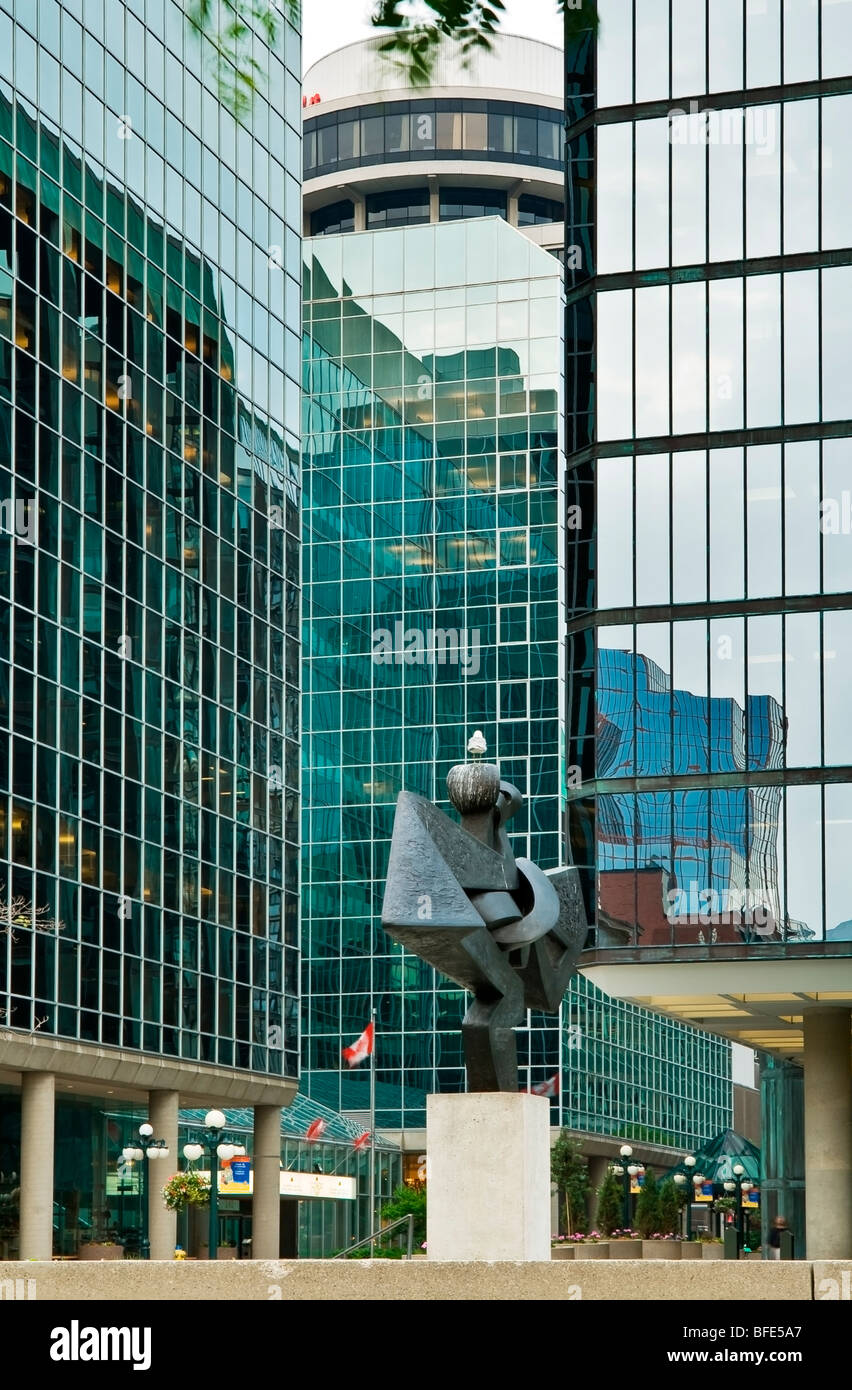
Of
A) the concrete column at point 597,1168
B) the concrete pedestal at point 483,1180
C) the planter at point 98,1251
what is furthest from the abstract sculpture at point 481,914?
the concrete column at point 597,1168

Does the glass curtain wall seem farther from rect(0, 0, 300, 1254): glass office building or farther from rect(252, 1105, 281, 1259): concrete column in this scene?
rect(252, 1105, 281, 1259): concrete column

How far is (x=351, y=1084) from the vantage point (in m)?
102

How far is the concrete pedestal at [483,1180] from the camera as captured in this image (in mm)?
20500

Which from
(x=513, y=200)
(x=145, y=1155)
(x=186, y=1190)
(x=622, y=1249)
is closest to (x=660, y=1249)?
(x=622, y=1249)

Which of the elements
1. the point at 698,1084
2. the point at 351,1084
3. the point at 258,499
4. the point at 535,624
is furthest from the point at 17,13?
the point at 698,1084

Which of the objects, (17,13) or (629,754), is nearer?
(629,754)

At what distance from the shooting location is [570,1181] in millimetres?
92250

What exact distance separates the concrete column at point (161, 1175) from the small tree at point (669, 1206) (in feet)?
65.9

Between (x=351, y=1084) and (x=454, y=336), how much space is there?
3735 cm

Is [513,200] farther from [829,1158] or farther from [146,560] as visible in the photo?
[829,1158]

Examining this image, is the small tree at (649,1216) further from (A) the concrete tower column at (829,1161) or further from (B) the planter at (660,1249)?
(A) the concrete tower column at (829,1161)

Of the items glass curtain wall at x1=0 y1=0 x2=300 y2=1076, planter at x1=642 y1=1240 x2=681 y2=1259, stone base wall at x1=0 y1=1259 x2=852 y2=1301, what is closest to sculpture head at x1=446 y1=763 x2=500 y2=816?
stone base wall at x1=0 y1=1259 x2=852 y2=1301

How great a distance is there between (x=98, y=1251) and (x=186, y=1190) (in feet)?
31.5

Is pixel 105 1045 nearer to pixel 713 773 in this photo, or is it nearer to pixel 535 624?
pixel 713 773
